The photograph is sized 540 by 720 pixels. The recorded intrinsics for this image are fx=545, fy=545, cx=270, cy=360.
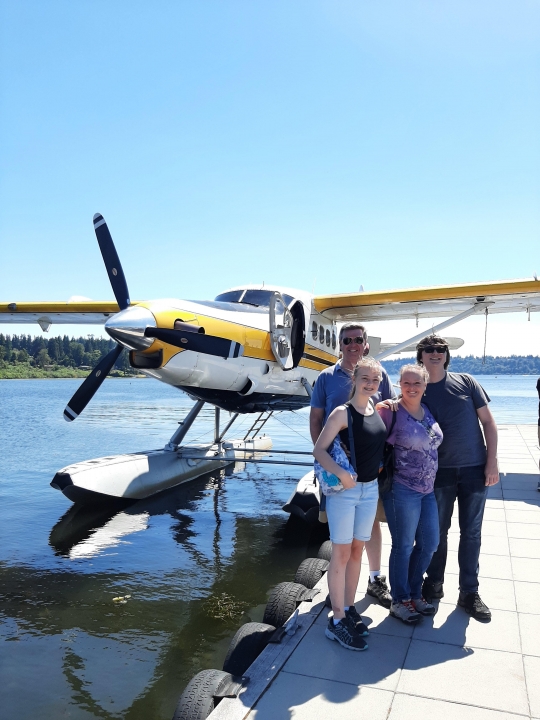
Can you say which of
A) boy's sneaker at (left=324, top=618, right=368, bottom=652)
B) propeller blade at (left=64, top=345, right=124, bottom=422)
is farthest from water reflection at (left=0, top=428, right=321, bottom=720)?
propeller blade at (left=64, top=345, right=124, bottom=422)

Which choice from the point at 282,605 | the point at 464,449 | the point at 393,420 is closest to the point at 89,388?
the point at 282,605

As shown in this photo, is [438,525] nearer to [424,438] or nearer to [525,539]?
[424,438]

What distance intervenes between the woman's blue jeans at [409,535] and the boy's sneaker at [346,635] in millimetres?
479

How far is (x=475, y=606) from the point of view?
3.50 m

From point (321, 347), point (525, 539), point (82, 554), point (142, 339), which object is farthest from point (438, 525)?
point (321, 347)

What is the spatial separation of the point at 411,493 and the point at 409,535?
268 millimetres

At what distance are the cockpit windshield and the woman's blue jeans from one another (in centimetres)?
524

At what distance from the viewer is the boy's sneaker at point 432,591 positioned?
3.73m

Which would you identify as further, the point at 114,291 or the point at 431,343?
the point at 114,291

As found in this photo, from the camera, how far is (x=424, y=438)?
10.9 feet

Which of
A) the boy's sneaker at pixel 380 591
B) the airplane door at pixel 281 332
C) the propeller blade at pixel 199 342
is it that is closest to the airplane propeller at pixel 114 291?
the propeller blade at pixel 199 342

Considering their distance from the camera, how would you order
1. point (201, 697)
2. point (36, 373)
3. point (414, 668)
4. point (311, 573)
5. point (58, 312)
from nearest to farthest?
1. point (201, 697)
2. point (414, 668)
3. point (311, 573)
4. point (58, 312)
5. point (36, 373)

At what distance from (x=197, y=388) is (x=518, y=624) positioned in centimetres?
475

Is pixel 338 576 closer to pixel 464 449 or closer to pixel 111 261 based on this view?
pixel 464 449
